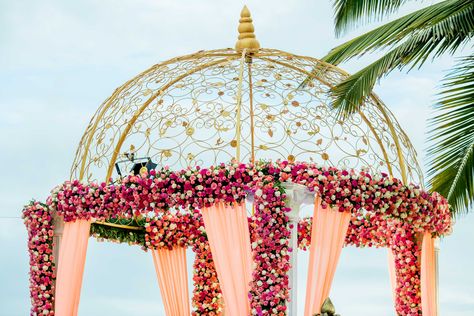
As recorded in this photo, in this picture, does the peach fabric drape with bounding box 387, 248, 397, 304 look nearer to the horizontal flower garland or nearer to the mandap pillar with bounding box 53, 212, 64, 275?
the horizontal flower garland

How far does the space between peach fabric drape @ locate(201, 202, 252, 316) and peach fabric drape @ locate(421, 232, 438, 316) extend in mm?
3464

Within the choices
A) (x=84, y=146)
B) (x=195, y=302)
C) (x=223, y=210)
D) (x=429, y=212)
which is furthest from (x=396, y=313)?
(x=84, y=146)

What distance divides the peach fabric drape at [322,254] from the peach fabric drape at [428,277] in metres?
2.49

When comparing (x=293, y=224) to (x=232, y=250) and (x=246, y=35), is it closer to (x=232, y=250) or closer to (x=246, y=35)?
(x=232, y=250)

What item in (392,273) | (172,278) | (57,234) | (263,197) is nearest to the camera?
(263,197)

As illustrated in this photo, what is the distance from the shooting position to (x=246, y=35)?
49.8 feet

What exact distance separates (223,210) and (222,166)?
0.54 meters

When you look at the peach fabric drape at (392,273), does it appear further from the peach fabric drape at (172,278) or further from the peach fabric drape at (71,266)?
the peach fabric drape at (71,266)

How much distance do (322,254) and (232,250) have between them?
1140mm

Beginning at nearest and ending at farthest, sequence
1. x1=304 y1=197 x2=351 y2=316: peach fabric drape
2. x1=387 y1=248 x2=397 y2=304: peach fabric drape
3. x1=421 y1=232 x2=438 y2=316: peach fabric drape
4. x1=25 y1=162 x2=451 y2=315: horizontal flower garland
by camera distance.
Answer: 1. x1=25 y1=162 x2=451 y2=315: horizontal flower garland
2. x1=304 y1=197 x2=351 y2=316: peach fabric drape
3. x1=421 y1=232 x2=438 y2=316: peach fabric drape
4. x1=387 y1=248 x2=397 y2=304: peach fabric drape

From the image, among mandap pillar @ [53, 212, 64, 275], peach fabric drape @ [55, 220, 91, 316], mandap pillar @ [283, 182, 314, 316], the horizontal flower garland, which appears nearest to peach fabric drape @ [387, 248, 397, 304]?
the horizontal flower garland

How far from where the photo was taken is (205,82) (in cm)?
1419

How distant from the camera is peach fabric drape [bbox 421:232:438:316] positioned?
14961 mm

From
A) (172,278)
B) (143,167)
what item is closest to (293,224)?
(143,167)
